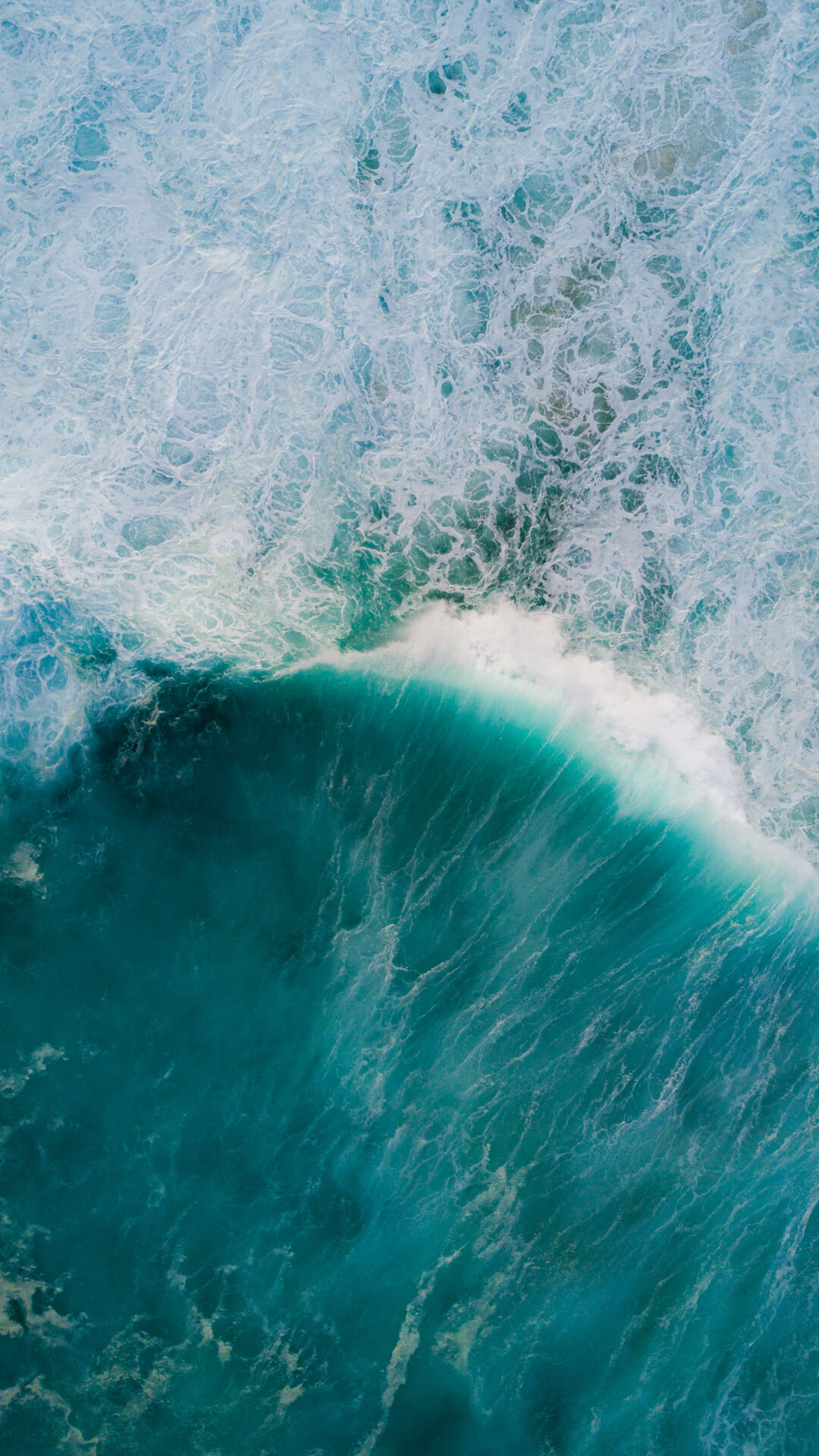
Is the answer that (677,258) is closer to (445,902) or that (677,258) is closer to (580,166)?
(580,166)

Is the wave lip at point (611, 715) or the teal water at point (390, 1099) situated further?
the wave lip at point (611, 715)

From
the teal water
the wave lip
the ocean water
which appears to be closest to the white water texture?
the ocean water

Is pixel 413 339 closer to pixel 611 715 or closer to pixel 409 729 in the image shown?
pixel 409 729

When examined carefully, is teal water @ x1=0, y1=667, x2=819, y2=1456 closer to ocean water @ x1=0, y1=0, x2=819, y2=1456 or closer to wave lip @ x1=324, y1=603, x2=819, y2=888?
ocean water @ x1=0, y1=0, x2=819, y2=1456

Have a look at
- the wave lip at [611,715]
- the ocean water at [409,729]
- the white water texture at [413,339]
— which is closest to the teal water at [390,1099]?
the ocean water at [409,729]

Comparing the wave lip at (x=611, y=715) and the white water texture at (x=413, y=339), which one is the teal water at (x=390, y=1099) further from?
the white water texture at (x=413, y=339)

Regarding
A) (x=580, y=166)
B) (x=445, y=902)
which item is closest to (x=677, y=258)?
(x=580, y=166)
